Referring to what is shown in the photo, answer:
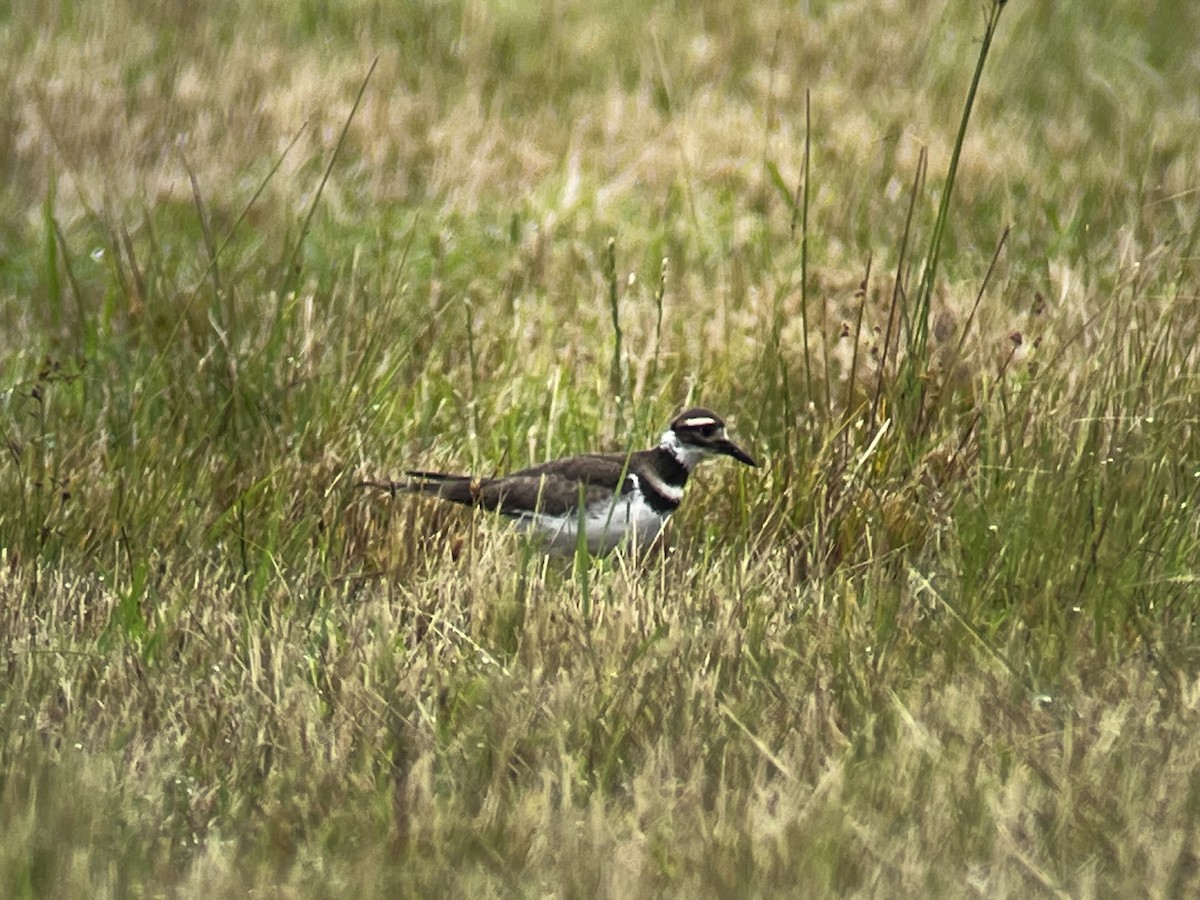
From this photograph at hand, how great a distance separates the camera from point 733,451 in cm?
539

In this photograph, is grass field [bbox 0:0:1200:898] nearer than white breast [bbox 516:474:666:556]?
Yes

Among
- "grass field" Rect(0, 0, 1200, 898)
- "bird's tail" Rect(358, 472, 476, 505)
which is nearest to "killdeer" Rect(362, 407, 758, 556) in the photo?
"bird's tail" Rect(358, 472, 476, 505)

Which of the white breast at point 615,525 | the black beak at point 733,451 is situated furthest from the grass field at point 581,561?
the white breast at point 615,525

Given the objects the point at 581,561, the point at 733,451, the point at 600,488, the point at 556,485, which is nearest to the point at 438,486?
the point at 556,485

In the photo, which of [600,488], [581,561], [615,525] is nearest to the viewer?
[581,561]

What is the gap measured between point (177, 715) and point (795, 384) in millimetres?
2884

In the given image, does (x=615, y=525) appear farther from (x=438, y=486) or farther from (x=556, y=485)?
(x=438, y=486)

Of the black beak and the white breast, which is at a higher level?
the black beak

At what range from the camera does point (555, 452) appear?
611cm

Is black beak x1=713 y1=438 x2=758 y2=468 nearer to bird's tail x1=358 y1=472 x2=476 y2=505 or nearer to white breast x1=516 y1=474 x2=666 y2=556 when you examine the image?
white breast x1=516 y1=474 x2=666 y2=556

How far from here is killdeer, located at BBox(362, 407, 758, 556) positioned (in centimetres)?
532

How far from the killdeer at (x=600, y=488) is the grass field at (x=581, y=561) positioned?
0.33ft

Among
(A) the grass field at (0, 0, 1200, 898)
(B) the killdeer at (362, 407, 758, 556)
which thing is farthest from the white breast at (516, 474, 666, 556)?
(A) the grass field at (0, 0, 1200, 898)

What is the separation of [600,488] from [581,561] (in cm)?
99
